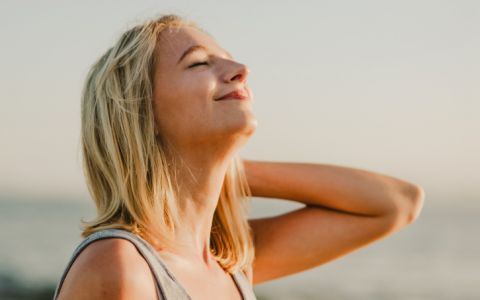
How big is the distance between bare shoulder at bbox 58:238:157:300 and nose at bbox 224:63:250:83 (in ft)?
2.14

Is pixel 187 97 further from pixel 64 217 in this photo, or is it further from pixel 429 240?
pixel 64 217

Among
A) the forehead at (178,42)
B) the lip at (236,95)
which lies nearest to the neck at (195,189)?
the lip at (236,95)

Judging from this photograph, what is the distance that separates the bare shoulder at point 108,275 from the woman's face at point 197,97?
485mm

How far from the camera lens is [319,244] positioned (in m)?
3.15

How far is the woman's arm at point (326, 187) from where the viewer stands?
3180 mm

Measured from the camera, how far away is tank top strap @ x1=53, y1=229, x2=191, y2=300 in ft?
7.45

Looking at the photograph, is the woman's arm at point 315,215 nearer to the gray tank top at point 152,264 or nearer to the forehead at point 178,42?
the forehead at point 178,42

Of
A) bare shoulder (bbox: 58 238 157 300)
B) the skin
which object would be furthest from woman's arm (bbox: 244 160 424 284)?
bare shoulder (bbox: 58 238 157 300)

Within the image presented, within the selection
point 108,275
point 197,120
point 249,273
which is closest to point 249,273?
point 249,273

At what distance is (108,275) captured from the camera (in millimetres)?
2133

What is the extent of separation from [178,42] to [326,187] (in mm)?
838

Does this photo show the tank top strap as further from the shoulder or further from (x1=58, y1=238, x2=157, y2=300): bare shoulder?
the shoulder

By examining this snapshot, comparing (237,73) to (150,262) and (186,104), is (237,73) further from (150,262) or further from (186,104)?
A: (150,262)

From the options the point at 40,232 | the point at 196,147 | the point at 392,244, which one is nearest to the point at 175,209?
the point at 196,147
